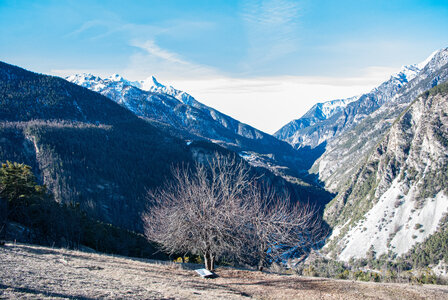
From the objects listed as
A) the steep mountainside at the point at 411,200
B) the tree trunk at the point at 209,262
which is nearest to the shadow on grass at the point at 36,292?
the tree trunk at the point at 209,262

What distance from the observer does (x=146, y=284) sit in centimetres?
1223

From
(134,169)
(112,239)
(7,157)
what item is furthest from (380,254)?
(7,157)

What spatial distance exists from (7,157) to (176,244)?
158530mm

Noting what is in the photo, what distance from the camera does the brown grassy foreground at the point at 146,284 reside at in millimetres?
9484

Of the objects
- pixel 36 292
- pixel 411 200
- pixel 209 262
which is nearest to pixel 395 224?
pixel 411 200

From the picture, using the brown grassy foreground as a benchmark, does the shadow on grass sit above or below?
above

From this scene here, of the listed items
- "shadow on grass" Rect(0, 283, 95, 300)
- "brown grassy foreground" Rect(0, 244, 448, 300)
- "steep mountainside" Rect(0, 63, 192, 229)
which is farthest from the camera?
"steep mountainside" Rect(0, 63, 192, 229)

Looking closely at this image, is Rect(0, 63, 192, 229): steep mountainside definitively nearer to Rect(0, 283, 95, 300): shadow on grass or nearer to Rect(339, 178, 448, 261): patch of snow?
Rect(0, 283, 95, 300): shadow on grass

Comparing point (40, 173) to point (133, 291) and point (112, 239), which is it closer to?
point (112, 239)

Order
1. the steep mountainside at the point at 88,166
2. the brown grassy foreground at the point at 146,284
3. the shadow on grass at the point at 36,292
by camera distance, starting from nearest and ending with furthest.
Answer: the shadow on grass at the point at 36,292 → the brown grassy foreground at the point at 146,284 → the steep mountainside at the point at 88,166

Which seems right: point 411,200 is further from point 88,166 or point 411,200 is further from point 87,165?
point 87,165

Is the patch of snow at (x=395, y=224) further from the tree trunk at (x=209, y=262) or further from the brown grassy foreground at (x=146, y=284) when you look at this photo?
the tree trunk at (x=209, y=262)

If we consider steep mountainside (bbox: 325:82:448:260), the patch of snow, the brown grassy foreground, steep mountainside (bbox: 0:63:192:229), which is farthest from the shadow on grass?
steep mountainside (bbox: 325:82:448:260)

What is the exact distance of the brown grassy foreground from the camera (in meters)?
9.48
